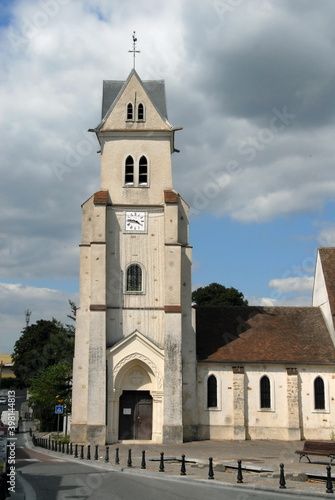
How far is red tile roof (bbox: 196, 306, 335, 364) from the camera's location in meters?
37.7

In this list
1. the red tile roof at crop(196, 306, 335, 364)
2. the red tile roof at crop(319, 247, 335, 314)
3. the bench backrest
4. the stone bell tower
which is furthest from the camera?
the red tile roof at crop(319, 247, 335, 314)

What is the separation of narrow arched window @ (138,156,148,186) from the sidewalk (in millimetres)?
16073

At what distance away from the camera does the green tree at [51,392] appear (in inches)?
1794

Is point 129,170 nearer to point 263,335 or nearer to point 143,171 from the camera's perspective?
point 143,171

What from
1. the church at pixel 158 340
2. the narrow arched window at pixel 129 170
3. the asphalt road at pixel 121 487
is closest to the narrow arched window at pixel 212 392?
the church at pixel 158 340

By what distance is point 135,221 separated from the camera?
37156 mm

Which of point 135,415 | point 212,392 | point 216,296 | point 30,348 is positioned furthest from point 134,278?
point 30,348

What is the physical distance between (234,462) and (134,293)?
14.7 m

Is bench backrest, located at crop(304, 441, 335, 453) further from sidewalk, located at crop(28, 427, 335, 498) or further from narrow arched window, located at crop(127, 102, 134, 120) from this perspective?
narrow arched window, located at crop(127, 102, 134, 120)

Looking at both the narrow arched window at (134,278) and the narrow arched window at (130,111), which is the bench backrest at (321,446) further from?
the narrow arched window at (130,111)

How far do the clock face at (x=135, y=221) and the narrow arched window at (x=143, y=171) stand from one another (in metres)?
2.39

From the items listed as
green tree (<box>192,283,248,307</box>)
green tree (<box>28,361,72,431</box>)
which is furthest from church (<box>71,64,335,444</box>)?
green tree (<box>192,283,248,307</box>)

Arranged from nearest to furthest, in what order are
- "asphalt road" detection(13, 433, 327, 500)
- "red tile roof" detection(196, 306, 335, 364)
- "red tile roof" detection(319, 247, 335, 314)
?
"asphalt road" detection(13, 433, 327, 500), "red tile roof" detection(196, 306, 335, 364), "red tile roof" detection(319, 247, 335, 314)

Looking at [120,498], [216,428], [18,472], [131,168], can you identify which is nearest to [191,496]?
[120,498]
